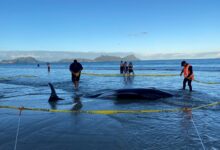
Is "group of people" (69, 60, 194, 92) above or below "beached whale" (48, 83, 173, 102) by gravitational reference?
above

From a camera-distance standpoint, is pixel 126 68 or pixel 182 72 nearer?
pixel 182 72

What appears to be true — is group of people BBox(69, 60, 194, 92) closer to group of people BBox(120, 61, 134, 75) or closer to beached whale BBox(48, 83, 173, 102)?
beached whale BBox(48, 83, 173, 102)

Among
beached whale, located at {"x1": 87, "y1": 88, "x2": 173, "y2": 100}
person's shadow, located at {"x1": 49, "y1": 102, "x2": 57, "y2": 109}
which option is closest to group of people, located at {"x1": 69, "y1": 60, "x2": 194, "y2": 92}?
beached whale, located at {"x1": 87, "y1": 88, "x2": 173, "y2": 100}

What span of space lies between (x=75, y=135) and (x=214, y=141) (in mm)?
3508

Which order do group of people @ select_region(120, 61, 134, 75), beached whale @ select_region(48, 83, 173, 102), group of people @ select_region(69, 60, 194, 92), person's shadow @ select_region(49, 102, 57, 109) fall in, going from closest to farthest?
person's shadow @ select_region(49, 102, 57, 109) → beached whale @ select_region(48, 83, 173, 102) → group of people @ select_region(69, 60, 194, 92) → group of people @ select_region(120, 61, 134, 75)

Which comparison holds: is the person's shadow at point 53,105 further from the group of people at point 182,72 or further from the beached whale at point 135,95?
the group of people at point 182,72

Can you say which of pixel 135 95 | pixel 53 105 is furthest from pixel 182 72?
pixel 53 105

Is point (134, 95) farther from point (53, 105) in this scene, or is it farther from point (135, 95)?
point (53, 105)

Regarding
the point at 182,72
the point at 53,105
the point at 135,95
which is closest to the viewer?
the point at 53,105

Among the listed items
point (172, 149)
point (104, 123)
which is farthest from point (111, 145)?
point (104, 123)

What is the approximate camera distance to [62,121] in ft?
30.5

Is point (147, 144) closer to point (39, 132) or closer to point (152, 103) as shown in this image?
point (39, 132)

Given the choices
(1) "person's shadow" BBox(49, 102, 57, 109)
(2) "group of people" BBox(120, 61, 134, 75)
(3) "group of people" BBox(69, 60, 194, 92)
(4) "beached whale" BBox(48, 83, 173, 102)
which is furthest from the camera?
(2) "group of people" BBox(120, 61, 134, 75)

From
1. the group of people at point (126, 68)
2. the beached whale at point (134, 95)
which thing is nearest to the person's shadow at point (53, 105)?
the beached whale at point (134, 95)
